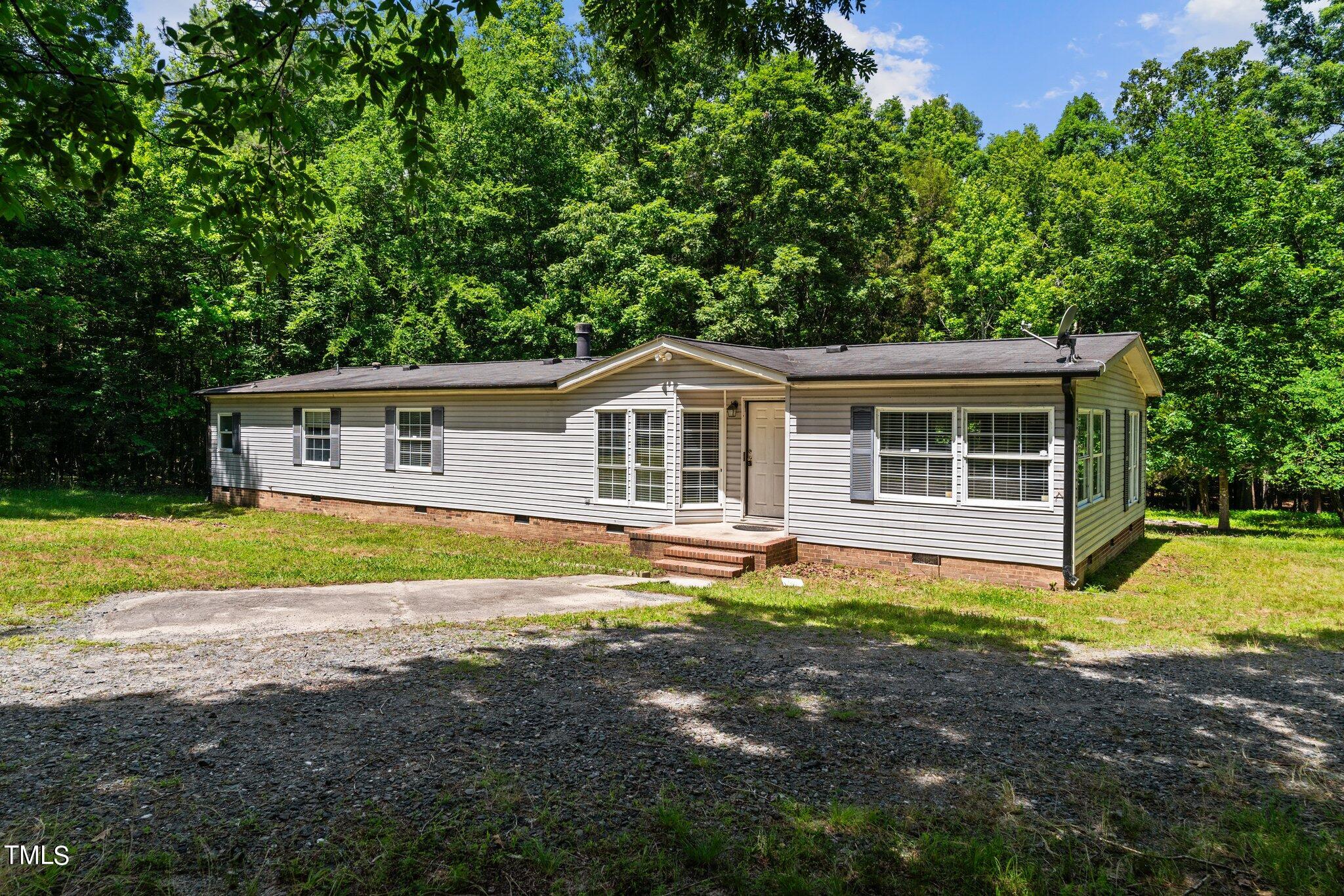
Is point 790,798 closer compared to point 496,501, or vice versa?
point 790,798

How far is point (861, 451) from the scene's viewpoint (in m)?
10.6

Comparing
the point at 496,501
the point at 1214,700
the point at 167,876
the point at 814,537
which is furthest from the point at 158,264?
the point at 1214,700

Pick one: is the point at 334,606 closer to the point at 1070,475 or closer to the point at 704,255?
the point at 1070,475

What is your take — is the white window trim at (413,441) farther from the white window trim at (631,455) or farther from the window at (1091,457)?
the window at (1091,457)

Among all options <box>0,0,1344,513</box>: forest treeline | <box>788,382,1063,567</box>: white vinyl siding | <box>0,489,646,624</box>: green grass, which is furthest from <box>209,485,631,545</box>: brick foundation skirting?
<box>0,0,1344,513</box>: forest treeline

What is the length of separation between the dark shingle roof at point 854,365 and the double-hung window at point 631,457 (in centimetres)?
121

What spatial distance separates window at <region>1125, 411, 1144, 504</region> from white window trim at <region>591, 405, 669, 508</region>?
26.5 feet

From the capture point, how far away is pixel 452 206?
2417 centimetres

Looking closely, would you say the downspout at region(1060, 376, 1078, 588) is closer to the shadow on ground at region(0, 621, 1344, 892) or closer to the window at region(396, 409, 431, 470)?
the shadow on ground at region(0, 621, 1344, 892)

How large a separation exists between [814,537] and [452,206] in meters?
18.2

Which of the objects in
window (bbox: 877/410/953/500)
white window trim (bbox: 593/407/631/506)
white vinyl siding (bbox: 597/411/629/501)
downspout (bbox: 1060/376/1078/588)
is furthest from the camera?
white vinyl siding (bbox: 597/411/629/501)

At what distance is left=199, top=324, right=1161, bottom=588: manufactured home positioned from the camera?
973 centimetres

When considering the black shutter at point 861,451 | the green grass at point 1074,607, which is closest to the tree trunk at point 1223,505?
the green grass at point 1074,607

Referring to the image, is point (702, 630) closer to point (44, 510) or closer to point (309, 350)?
point (44, 510)
